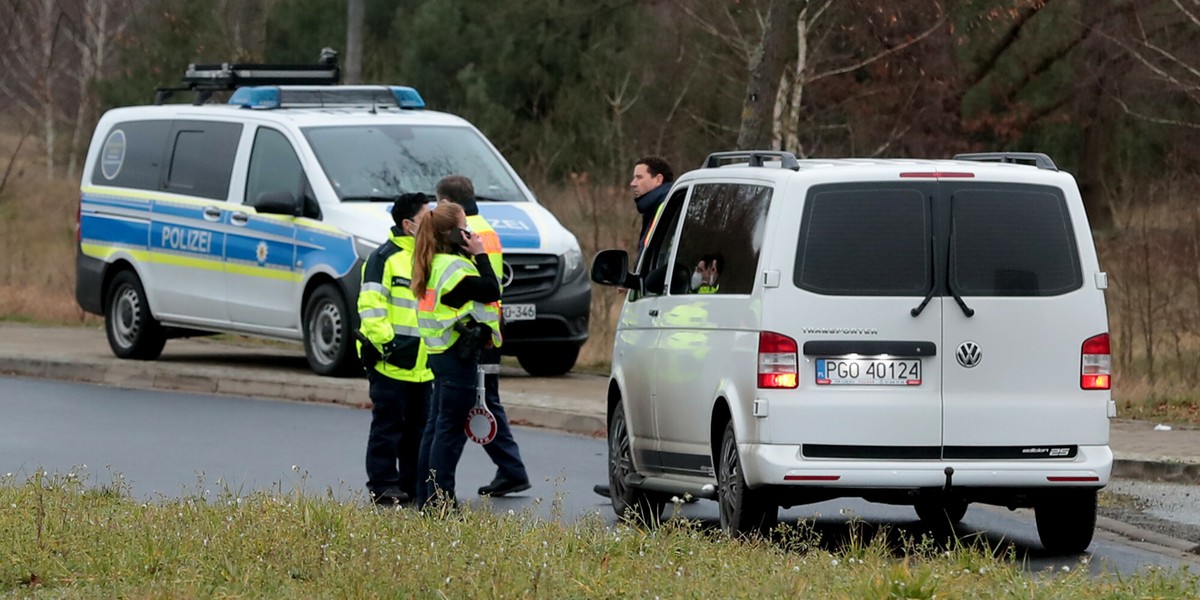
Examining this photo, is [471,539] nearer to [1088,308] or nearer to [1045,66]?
[1088,308]

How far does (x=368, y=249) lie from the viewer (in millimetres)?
16859

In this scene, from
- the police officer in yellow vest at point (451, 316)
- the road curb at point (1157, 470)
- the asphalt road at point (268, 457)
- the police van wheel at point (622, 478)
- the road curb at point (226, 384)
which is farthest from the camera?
the road curb at point (226, 384)

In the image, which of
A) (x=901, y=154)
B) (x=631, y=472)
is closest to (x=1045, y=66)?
(x=901, y=154)

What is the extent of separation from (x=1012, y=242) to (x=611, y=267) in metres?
2.30

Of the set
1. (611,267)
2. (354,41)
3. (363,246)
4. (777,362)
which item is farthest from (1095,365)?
(354,41)

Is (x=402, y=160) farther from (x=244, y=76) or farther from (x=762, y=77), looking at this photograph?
(x=244, y=76)

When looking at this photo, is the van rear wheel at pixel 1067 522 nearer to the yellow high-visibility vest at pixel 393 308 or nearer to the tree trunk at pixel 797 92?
the yellow high-visibility vest at pixel 393 308

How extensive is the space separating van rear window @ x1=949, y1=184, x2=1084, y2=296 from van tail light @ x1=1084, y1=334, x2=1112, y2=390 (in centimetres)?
26

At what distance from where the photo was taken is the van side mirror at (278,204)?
56.8ft

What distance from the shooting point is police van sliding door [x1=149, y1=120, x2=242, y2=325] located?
1838cm

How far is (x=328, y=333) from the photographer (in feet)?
57.1

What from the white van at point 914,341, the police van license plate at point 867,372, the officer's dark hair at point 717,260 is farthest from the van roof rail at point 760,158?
the police van license plate at point 867,372

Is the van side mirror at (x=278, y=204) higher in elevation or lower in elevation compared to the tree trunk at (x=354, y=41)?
lower

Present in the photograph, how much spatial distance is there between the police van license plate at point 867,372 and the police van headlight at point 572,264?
8.46m
